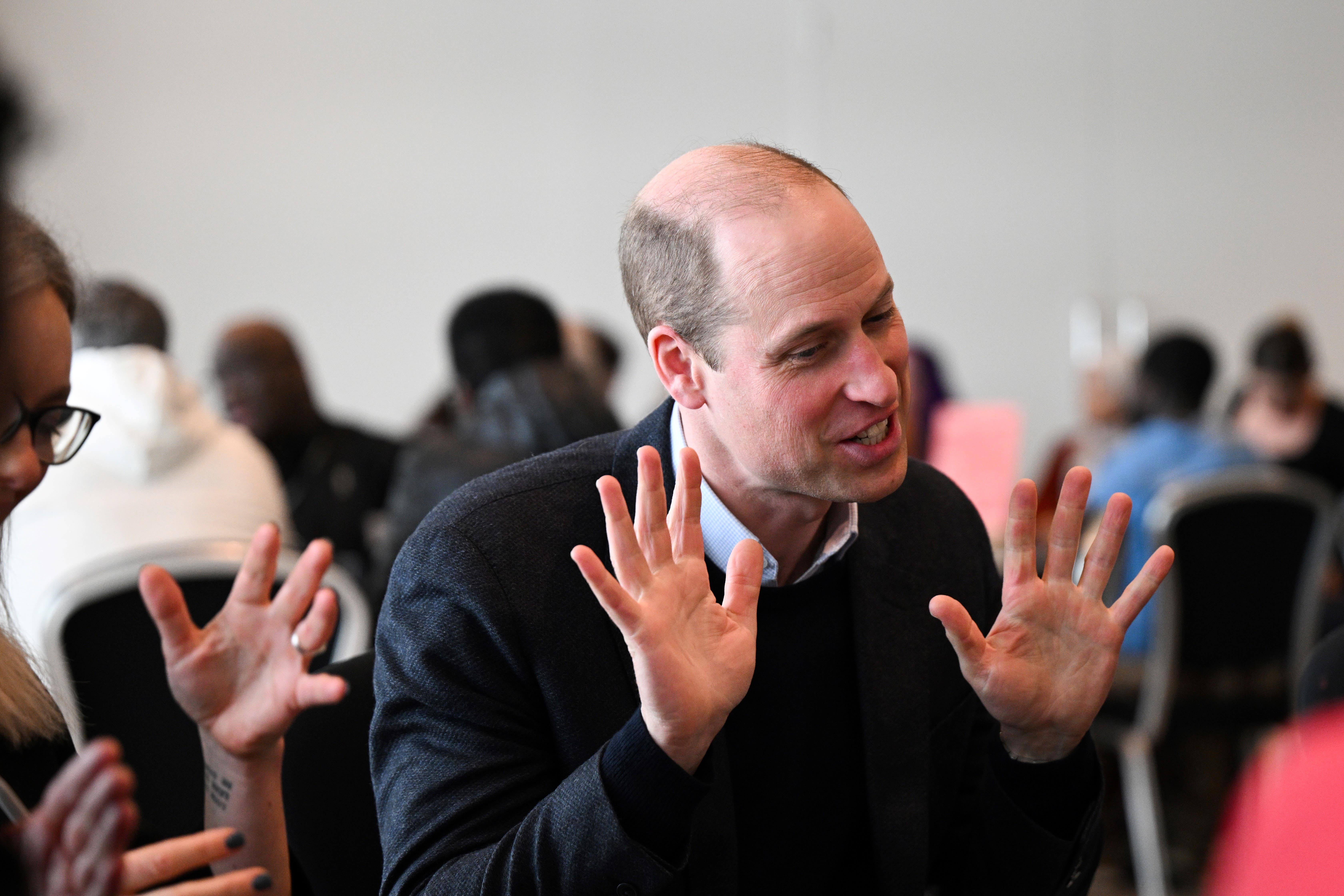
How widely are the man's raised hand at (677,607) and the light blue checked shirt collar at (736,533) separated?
14 centimetres

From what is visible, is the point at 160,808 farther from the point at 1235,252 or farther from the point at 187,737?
the point at 1235,252

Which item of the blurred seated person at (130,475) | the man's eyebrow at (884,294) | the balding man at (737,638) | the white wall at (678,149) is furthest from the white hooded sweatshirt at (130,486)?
the white wall at (678,149)

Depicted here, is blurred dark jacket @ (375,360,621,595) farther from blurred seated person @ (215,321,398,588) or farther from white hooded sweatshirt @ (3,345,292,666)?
blurred seated person @ (215,321,398,588)

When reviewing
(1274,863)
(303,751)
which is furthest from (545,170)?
(1274,863)

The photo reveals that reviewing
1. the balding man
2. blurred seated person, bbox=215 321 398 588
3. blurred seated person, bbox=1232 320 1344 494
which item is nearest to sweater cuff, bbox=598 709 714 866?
the balding man

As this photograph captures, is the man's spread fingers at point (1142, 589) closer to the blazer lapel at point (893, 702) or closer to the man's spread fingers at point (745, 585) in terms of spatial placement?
the blazer lapel at point (893, 702)

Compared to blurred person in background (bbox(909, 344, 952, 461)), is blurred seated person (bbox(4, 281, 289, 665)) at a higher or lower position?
higher

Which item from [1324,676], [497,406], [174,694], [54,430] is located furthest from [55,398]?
[497,406]

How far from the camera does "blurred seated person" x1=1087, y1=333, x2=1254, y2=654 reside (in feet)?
9.73

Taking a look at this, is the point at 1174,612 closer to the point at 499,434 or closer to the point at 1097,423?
the point at 499,434

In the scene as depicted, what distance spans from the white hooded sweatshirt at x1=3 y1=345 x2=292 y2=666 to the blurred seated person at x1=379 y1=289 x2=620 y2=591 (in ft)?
0.98

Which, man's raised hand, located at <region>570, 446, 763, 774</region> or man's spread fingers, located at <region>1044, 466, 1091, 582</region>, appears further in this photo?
man's spread fingers, located at <region>1044, 466, 1091, 582</region>

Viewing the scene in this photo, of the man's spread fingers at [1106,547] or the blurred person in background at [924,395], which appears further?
the blurred person in background at [924,395]

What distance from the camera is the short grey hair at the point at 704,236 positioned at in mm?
1168
